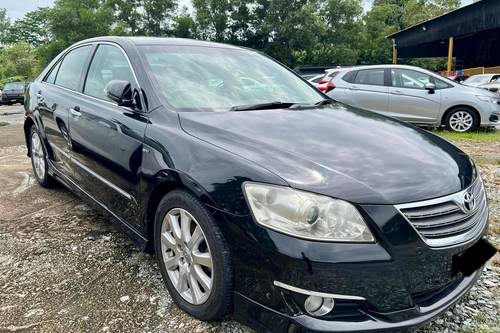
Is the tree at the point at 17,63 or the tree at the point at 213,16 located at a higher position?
the tree at the point at 213,16

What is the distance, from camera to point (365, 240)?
169 cm

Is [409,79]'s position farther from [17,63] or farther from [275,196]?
[17,63]

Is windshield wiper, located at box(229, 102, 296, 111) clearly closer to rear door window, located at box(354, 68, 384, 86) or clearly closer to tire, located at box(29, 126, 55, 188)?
tire, located at box(29, 126, 55, 188)

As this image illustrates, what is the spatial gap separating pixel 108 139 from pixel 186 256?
3.54 feet

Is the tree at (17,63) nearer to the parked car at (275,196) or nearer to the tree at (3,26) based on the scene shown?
the tree at (3,26)

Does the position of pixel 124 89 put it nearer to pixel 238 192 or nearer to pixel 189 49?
pixel 189 49

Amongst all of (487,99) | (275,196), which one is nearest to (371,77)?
(487,99)

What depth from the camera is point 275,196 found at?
1.77 metres

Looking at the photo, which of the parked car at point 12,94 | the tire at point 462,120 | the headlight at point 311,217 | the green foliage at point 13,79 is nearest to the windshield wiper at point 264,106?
the headlight at point 311,217

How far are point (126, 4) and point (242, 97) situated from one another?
36064mm

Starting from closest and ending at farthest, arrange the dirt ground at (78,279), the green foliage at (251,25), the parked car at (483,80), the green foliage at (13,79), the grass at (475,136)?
the dirt ground at (78,279) < the grass at (475,136) < the parked car at (483,80) < the green foliage at (251,25) < the green foliage at (13,79)

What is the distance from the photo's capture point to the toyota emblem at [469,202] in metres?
1.99

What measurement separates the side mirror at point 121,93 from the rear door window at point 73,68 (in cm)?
103

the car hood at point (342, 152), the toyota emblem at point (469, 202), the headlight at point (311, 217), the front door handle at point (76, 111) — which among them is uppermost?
the front door handle at point (76, 111)
